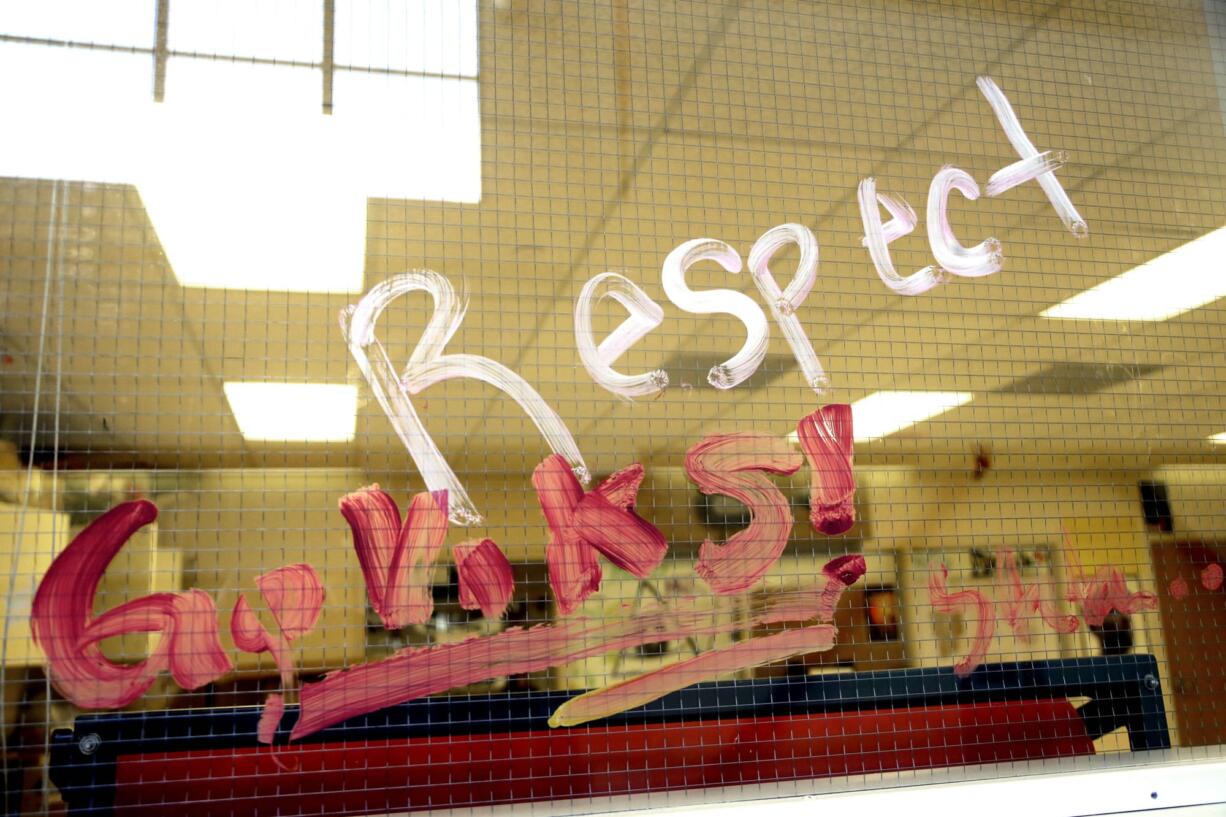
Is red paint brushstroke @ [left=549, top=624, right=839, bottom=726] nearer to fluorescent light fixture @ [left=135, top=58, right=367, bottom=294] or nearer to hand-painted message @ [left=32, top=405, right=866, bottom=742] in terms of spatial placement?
hand-painted message @ [left=32, top=405, right=866, bottom=742]

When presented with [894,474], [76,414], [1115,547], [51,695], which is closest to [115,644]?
[51,695]

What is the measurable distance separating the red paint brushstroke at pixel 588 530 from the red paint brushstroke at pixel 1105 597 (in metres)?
0.65

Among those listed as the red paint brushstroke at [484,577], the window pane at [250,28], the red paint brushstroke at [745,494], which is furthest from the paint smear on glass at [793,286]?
the window pane at [250,28]

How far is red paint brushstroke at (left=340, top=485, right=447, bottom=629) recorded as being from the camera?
1153mm

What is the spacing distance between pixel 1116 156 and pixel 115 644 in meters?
1.65

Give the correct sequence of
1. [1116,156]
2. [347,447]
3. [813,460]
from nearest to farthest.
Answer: [347,447], [813,460], [1116,156]

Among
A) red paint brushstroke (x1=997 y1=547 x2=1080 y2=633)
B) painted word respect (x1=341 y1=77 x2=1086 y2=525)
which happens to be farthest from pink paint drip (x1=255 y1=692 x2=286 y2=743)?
red paint brushstroke (x1=997 y1=547 x2=1080 y2=633)

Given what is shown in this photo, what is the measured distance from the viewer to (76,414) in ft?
3.58

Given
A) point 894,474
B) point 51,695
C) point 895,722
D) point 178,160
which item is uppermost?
point 178,160

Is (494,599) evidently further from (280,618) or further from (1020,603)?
(1020,603)

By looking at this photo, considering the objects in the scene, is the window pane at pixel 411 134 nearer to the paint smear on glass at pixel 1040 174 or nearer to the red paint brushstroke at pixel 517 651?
the red paint brushstroke at pixel 517 651

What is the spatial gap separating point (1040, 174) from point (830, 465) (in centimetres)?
62

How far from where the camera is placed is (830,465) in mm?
1360

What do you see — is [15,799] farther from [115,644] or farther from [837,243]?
[837,243]
